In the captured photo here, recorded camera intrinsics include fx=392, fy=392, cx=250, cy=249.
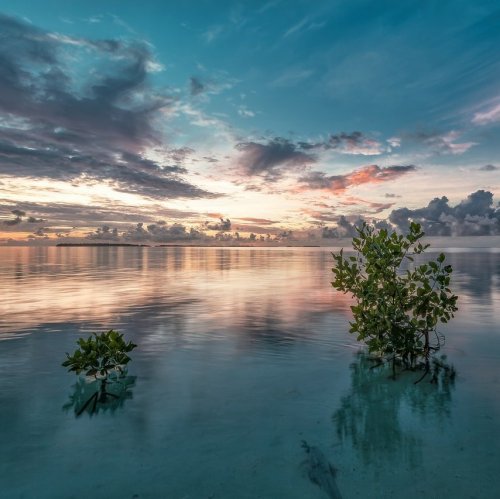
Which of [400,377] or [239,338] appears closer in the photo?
[400,377]

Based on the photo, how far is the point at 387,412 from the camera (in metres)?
10.5

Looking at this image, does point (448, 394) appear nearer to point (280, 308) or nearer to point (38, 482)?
point (38, 482)

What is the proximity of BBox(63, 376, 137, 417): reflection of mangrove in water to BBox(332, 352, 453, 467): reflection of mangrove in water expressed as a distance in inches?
241

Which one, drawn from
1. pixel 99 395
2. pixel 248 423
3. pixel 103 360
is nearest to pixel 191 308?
pixel 103 360

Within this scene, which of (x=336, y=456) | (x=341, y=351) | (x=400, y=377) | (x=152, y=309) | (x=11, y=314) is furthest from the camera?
(x=152, y=309)

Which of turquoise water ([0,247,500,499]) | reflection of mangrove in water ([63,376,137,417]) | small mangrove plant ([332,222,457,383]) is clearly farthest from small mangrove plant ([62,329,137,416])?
small mangrove plant ([332,222,457,383])

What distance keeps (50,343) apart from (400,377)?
1483cm

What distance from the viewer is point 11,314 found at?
24.9 meters

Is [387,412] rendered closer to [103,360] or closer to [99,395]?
[99,395]

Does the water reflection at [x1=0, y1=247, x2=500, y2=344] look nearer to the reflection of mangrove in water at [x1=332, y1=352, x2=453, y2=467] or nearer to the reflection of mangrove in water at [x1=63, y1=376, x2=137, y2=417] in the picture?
the reflection of mangrove in water at [x1=332, y1=352, x2=453, y2=467]

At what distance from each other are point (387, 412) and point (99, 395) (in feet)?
26.7

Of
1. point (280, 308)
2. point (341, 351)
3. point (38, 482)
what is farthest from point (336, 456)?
point (280, 308)

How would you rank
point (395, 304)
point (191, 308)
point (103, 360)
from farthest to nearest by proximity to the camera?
point (191, 308), point (395, 304), point (103, 360)

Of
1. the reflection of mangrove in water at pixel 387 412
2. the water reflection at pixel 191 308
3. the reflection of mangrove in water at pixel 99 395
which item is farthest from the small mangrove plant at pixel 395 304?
the reflection of mangrove in water at pixel 99 395
